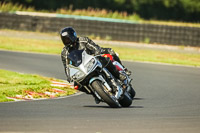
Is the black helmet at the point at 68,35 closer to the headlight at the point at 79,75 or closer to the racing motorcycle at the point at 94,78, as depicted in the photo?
the racing motorcycle at the point at 94,78

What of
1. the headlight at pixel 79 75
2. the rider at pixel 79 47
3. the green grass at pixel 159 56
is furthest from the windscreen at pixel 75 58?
the green grass at pixel 159 56

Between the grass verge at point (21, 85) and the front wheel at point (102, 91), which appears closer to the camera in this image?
the front wheel at point (102, 91)

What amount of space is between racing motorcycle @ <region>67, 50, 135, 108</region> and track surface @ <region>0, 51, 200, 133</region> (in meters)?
0.24

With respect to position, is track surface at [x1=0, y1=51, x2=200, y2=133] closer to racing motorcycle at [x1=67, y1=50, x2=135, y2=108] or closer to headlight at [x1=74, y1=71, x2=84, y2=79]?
racing motorcycle at [x1=67, y1=50, x2=135, y2=108]

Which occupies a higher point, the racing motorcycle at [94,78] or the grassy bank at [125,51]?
the racing motorcycle at [94,78]

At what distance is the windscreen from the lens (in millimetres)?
8266

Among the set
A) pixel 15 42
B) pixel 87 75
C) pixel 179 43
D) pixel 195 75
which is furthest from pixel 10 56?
pixel 87 75

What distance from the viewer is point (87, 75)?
816 cm

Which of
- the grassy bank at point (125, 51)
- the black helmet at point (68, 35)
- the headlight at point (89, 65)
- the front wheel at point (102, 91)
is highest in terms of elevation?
the black helmet at point (68, 35)

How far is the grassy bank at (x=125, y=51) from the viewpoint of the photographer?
20.6m

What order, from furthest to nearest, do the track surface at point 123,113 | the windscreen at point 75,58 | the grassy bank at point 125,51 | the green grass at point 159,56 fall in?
the grassy bank at point 125,51, the green grass at point 159,56, the windscreen at point 75,58, the track surface at point 123,113

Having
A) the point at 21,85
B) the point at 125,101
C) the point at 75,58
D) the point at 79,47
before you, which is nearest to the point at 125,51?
the point at 21,85

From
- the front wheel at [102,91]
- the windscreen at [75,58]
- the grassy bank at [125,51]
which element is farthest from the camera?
the grassy bank at [125,51]

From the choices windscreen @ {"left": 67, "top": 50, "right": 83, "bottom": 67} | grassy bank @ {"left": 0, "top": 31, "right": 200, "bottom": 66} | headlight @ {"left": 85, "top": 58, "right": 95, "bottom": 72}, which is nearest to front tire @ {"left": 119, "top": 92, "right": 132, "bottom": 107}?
headlight @ {"left": 85, "top": 58, "right": 95, "bottom": 72}
